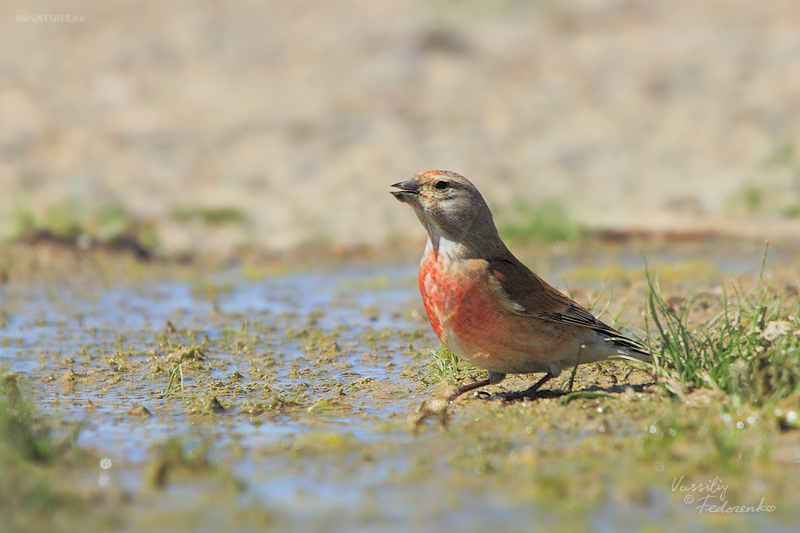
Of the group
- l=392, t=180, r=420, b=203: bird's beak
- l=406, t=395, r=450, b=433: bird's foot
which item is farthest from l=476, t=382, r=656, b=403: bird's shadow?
l=392, t=180, r=420, b=203: bird's beak

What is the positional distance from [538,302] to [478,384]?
50cm

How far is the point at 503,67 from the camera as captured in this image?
46.8 feet

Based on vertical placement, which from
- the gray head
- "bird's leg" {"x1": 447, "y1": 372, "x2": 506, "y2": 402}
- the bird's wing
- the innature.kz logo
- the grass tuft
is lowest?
"bird's leg" {"x1": 447, "y1": 372, "x2": 506, "y2": 402}

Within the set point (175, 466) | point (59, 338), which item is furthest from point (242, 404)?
point (59, 338)

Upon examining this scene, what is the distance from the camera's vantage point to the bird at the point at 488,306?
4.84 meters

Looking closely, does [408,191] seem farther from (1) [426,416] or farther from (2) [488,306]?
(1) [426,416]

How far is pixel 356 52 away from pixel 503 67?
82.3 inches

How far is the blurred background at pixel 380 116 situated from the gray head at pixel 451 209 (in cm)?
506

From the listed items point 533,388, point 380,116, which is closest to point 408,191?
point 533,388

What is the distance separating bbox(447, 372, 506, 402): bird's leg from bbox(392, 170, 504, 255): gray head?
0.63 metres

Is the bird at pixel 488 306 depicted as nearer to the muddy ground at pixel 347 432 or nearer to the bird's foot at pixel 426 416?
the muddy ground at pixel 347 432

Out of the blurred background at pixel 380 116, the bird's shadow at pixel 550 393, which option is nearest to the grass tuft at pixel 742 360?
the bird's shadow at pixel 550 393

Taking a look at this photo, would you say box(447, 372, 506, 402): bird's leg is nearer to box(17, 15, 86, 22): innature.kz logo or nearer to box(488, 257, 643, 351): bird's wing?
box(488, 257, 643, 351): bird's wing

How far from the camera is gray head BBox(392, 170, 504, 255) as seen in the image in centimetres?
511
